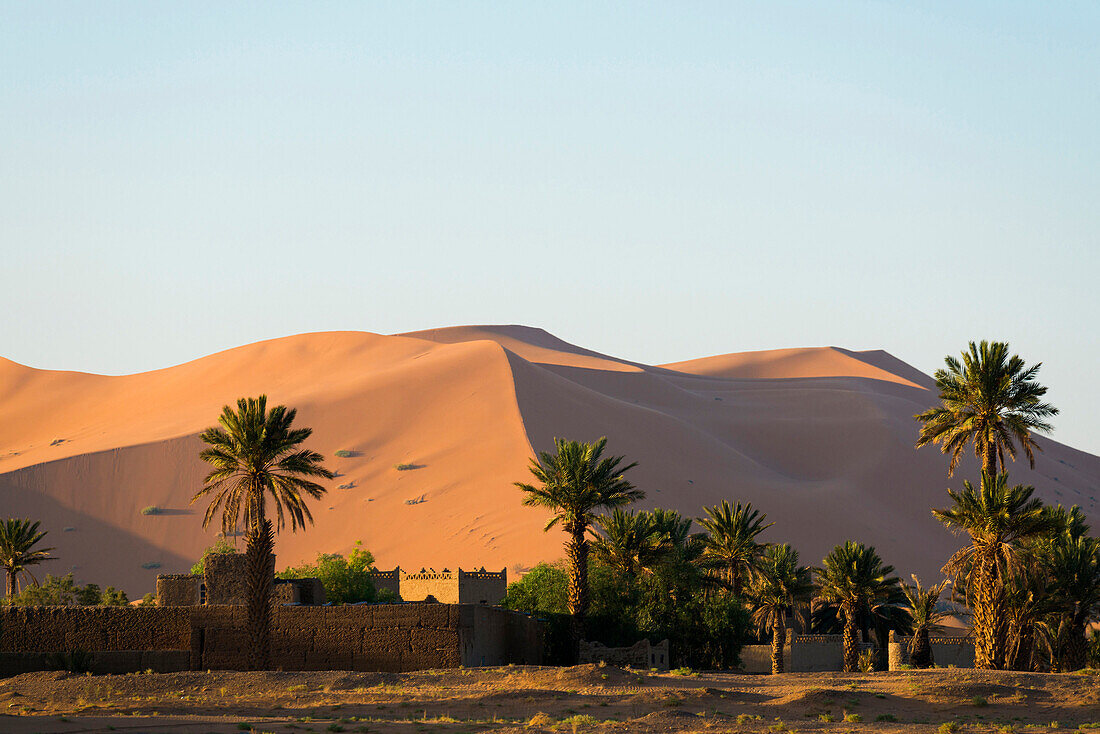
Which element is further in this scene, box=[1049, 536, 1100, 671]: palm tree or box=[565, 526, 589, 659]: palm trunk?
box=[565, 526, 589, 659]: palm trunk

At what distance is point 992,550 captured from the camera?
114ft

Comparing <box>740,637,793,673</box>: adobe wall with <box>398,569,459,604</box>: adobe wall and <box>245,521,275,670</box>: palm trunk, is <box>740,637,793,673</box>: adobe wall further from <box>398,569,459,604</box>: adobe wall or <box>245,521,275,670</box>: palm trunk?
<box>245,521,275,670</box>: palm trunk

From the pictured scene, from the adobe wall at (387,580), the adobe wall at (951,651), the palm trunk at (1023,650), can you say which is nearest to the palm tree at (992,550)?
the palm trunk at (1023,650)

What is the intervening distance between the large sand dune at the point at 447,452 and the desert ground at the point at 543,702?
165ft

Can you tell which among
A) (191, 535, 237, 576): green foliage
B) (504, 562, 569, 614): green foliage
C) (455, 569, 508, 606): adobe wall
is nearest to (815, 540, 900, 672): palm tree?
(504, 562, 569, 614): green foliage

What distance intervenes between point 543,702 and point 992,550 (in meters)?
15.0

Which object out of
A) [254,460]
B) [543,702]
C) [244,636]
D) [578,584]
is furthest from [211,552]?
[543,702]

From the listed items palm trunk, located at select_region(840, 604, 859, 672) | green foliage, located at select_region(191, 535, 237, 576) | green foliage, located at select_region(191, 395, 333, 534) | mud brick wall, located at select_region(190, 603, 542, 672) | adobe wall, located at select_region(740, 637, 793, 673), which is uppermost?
green foliage, located at select_region(191, 395, 333, 534)

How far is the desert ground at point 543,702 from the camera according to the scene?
21422 millimetres

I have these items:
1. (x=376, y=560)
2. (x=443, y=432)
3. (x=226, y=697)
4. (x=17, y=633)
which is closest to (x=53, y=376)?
(x=443, y=432)

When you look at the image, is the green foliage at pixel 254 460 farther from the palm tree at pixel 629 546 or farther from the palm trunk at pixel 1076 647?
the palm trunk at pixel 1076 647

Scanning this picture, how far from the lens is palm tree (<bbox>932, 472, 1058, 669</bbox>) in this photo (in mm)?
34562

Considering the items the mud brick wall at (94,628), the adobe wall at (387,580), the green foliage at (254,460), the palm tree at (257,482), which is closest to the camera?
the palm tree at (257,482)

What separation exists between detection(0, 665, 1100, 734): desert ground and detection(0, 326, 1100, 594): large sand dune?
5022cm
